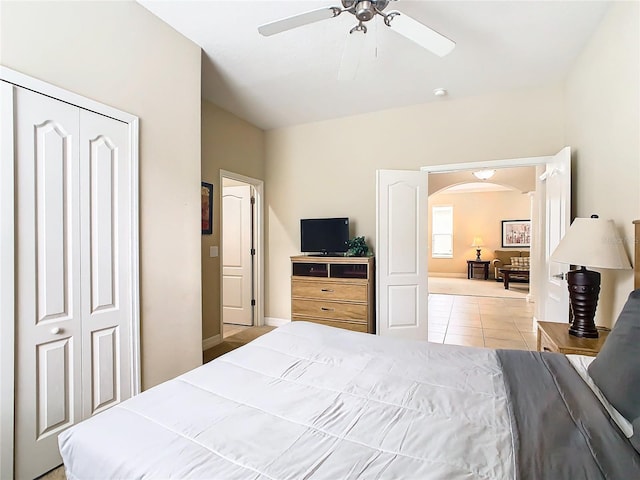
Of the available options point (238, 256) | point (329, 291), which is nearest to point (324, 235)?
point (329, 291)

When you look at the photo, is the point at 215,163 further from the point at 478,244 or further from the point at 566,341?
the point at 478,244

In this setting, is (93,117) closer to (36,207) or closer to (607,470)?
(36,207)

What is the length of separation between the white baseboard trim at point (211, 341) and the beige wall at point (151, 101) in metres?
1.12

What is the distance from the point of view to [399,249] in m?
3.99

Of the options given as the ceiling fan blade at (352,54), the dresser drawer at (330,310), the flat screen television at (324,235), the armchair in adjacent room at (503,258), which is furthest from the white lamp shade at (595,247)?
the armchair in adjacent room at (503,258)

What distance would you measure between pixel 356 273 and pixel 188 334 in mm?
2087

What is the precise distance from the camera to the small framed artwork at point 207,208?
3861 mm

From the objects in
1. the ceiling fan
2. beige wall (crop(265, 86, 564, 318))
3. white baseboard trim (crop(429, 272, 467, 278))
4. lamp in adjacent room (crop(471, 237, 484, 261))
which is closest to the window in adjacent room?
white baseboard trim (crop(429, 272, 467, 278))

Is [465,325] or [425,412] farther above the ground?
[425,412]

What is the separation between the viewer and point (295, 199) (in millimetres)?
4832

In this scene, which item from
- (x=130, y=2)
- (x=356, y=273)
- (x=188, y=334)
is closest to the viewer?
(x=130, y=2)

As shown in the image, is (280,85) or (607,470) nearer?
(607,470)

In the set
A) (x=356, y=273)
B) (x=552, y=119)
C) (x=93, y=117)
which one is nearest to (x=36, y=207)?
(x=93, y=117)

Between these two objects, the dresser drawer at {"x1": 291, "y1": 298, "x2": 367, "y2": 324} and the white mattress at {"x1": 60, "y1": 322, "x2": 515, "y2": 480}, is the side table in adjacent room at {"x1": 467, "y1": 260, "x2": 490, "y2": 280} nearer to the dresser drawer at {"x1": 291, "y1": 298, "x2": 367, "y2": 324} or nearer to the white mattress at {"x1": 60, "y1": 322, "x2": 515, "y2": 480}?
the dresser drawer at {"x1": 291, "y1": 298, "x2": 367, "y2": 324}
